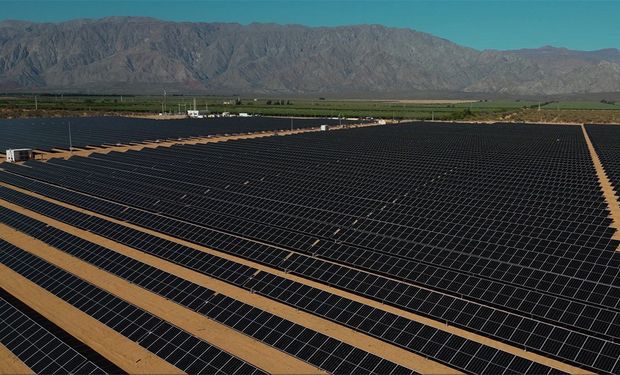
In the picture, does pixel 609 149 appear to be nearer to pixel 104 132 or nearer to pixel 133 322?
pixel 133 322

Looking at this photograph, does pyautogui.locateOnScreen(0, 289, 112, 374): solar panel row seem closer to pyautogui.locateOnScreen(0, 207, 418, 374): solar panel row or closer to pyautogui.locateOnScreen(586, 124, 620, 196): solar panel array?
pyautogui.locateOnScreen(0, 207, 418, 374): solar panel row

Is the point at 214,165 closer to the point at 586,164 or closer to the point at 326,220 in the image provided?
the point at 326,220

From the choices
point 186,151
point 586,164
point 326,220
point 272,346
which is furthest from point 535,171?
point 186,151

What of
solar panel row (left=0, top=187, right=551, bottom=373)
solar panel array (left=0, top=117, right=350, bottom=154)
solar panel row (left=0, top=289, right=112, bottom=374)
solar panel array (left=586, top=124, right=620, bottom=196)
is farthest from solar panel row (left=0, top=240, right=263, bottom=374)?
solar panel array (left=0, top=117, right=350, bottom=154)

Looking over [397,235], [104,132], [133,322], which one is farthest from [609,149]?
[104,132]

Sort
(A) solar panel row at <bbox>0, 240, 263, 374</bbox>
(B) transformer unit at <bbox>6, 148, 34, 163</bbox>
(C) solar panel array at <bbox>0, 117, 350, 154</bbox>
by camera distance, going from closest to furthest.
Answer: (A) solar panel row at <bbox>0, 240, 263, 374</bbox> < (B) transformer unit at <bbox>6, 148, 34, 163</bbox> < (C) solar panel array at <bbox>0, 117, 350, 154</bbox>

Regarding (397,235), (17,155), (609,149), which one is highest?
(609,149)

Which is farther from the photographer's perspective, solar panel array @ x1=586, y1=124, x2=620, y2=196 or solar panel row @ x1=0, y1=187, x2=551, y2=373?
solar panel array @ x1=586, y1=124, x2=620, y2=196
